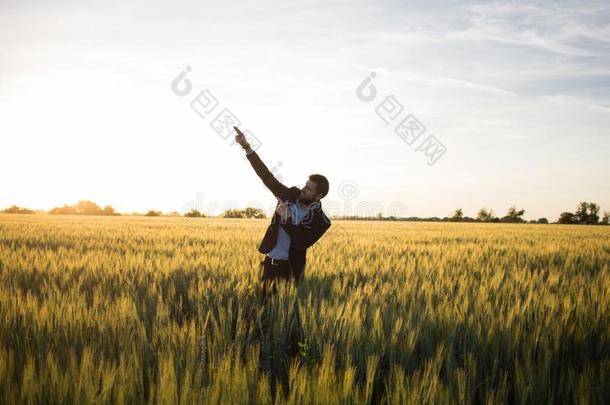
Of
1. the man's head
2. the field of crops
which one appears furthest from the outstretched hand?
the field of crops

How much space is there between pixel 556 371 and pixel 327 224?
251 cm

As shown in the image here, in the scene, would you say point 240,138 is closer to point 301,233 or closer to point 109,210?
point 301,233

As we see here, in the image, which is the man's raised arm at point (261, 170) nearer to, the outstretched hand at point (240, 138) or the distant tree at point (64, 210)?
the outstretched hand at point (240, 138)

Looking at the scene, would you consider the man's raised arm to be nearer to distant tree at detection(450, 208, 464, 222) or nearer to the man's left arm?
the man's left arm

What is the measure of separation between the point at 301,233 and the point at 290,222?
16 centimetres

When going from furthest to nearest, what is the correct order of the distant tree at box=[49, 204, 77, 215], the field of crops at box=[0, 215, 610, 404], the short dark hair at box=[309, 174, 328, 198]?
the distant tree at box=[49, 204, 77, 215], the short dark hair at box=[309, 174, 328, 198], the field of crops at box=[0, 215, 610, 404]

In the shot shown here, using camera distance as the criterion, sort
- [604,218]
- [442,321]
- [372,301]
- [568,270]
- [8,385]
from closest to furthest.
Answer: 1. [8,385]
2. [442,321]
3. [372,301]
4. [568,270]
5. [604,218]

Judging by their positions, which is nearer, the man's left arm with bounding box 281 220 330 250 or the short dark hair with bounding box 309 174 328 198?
the short dark hair with bounding box 309 174 328 198

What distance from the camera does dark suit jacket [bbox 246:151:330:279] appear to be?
13.7 ft

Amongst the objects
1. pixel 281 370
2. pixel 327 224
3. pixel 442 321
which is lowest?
pixel 281 370

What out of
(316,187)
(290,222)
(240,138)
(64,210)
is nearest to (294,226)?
(290,222)

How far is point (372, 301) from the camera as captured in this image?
3721 millimetres

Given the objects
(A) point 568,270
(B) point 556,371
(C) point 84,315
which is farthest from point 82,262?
(A) point 568,270

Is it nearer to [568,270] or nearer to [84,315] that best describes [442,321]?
[84,315]
